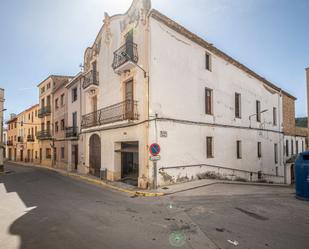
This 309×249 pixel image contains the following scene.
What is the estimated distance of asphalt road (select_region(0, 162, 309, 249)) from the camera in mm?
4520

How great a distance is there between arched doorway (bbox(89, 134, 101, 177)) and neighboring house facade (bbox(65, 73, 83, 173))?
216cm

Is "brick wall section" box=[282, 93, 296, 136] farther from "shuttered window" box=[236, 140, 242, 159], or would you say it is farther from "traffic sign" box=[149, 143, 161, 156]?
"traffic sign" box=[149, 143, 161, 156]

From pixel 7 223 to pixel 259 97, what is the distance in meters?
20.5

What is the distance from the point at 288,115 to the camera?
81.3 ft

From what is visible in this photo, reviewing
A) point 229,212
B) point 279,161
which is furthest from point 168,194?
point 279,161

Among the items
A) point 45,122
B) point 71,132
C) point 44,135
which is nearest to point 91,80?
point 71,132

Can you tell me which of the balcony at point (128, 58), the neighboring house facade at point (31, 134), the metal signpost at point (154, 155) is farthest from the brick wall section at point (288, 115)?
the neighboring house facade at point (31, 134)

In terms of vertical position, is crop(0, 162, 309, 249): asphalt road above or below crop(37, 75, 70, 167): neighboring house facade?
below

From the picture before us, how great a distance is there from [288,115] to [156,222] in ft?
81.7

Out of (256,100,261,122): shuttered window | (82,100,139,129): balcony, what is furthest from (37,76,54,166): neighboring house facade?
(256,100,261,122): shuttered window

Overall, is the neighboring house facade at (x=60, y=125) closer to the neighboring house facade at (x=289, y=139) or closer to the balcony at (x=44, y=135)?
the balcony at (x=44, y=135)

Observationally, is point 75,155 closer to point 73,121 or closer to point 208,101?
point 73,121

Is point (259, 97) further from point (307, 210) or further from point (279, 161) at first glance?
point (307, 210)

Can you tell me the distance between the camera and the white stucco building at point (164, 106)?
11.2 meters
